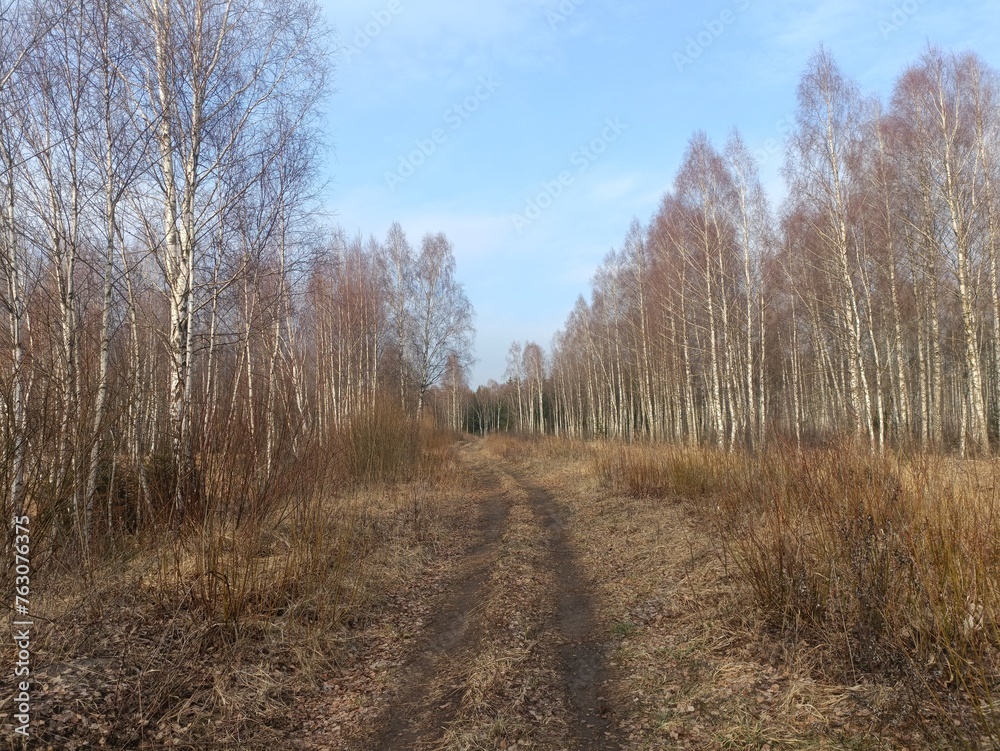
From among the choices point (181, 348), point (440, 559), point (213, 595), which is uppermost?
A: point (181, 348)

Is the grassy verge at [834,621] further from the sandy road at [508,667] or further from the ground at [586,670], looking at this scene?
the sandy road at [508,667]

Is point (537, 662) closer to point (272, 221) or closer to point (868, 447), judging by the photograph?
point (868, 447)

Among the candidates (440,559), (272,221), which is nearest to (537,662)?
(440,559)

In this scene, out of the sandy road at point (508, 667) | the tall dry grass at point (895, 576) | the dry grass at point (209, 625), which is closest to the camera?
the tall dry grass at point (895, 576)

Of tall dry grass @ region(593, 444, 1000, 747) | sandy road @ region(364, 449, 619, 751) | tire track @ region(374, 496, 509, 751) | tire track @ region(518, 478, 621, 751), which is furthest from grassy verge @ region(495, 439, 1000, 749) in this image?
tire track @ region(374, 496, 509, 751)

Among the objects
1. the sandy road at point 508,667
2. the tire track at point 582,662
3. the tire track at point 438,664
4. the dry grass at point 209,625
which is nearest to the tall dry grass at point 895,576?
the tire track at point 582,662

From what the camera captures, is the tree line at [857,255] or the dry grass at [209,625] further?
the tree line at [857,255]

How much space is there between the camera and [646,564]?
637cm

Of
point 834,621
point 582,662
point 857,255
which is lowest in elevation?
point 582,662

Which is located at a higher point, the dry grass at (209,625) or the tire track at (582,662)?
the dry grass at (209,625)

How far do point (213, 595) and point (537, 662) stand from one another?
2.55m

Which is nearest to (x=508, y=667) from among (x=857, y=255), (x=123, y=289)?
(x=123, y=289)

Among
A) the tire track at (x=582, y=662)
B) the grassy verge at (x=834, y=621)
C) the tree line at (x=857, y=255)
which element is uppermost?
the tree line at (x=857, y=255)

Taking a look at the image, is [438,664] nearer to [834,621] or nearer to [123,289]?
[834,621]
